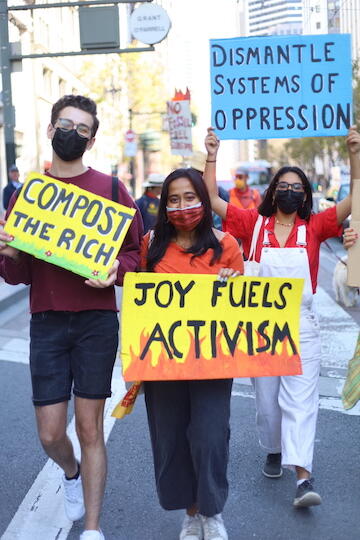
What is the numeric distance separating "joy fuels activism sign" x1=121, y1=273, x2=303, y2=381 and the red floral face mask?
0.24 meters

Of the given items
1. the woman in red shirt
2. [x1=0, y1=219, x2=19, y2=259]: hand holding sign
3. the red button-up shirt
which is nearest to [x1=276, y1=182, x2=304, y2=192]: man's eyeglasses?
the woman in red shirt

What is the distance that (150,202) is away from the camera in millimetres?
10398

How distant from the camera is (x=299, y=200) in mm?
4367

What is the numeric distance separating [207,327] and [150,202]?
6.79 metres

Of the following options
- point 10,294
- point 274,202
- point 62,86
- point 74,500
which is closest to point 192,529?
point 74,500

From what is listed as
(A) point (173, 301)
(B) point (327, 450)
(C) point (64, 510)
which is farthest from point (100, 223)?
(B) point (327, 450)

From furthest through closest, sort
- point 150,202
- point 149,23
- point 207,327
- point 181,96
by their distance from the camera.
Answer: point 181,96
point 149,23
point 150,202
point 207,327

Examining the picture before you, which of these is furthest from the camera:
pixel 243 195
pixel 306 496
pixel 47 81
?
pixel 47 81

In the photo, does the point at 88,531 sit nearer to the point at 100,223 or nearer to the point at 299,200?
the point at 100,223

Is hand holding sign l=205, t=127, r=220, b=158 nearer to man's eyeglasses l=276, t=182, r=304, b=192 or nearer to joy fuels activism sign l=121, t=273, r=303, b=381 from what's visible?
man's eyeglasses l=276, t=182, r=304, b=192

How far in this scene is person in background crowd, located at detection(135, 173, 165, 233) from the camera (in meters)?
10.2

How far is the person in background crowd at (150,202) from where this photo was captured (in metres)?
10.2

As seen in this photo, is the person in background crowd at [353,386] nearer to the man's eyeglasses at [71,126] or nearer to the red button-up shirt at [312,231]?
the red button-up shirt at [312,231]

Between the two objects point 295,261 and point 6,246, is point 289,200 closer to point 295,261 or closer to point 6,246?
point 295,261
